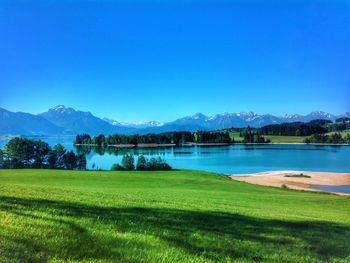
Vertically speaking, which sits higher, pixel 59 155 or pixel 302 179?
pixel 59 155

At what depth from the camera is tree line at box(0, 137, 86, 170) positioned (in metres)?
114

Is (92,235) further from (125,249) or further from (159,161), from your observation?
(159,161)

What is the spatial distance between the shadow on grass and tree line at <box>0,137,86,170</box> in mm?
112172

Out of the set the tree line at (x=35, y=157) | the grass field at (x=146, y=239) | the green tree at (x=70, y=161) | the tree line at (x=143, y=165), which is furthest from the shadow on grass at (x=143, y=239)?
the green tree at (x=70, y=161)

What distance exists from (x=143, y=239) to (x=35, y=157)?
12263 centimetres

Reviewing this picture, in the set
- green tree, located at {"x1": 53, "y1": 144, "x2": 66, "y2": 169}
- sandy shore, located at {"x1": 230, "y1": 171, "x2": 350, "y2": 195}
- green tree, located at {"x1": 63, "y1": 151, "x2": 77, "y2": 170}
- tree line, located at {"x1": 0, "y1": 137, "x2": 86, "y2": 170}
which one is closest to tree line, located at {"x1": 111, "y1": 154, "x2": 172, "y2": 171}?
tree line, located at {"x1": 0, "y1": 137, "x2": 86, "y2": 170}

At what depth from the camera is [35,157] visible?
121375mm

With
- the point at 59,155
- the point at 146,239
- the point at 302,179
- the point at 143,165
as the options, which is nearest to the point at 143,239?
the point at 146,239

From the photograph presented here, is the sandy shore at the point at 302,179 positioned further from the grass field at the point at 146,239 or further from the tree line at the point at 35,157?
the grass field at the point at 146,239

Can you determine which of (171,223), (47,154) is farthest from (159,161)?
(171,223)

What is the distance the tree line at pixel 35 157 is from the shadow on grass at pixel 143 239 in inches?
4416

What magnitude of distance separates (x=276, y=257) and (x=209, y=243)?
4.82ft

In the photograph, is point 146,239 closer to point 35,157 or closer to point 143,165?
point 143,165

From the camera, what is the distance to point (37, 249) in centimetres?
623
